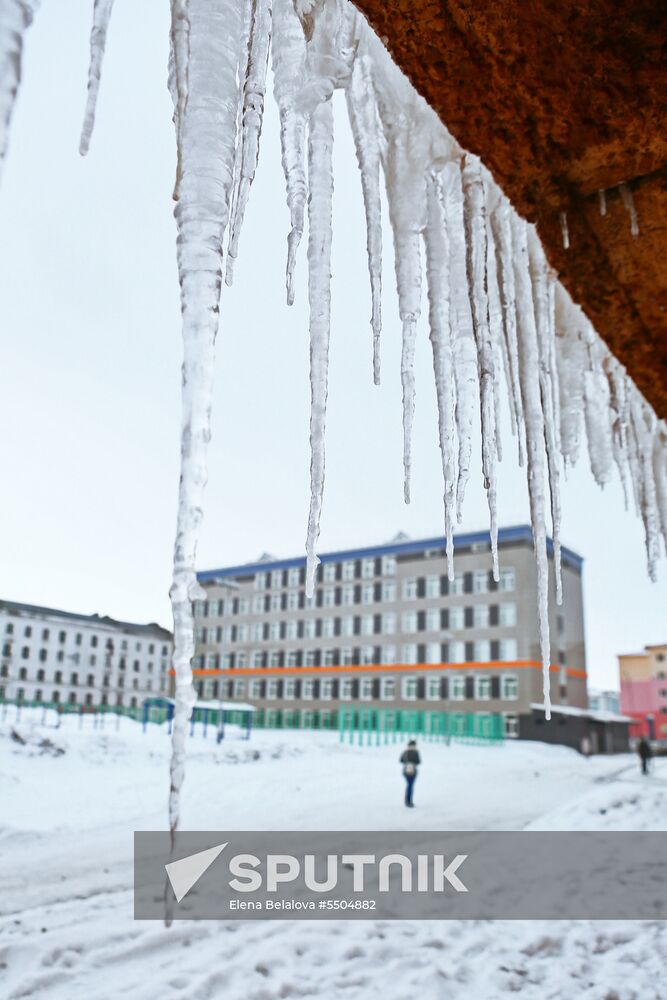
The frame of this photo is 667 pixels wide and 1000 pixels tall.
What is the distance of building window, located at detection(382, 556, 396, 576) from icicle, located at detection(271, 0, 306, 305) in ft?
156

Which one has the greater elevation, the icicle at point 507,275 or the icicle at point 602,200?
the icicle at point 507,275

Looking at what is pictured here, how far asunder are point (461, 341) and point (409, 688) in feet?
148

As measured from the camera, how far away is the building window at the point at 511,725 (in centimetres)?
4000

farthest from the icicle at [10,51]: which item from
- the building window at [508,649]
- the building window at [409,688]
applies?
the building window at [409,688]

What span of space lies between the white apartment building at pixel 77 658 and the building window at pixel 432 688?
3567 centimetres

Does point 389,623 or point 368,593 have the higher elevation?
point 368,593

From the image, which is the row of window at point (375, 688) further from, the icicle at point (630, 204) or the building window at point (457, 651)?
the icicle at point (630, 204)

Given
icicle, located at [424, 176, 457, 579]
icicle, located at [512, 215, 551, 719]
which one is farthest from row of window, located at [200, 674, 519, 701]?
icicle, located at [424, 176, 457, 579]

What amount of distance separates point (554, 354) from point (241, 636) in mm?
53929

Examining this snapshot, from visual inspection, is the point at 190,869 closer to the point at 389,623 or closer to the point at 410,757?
the point at 410,757

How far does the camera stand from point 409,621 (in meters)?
47.2

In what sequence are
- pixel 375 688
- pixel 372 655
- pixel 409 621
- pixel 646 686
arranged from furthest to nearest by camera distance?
1. pixel 646 686
2. pixel 372 655
3. pixel 375 688
4. pixel 409 621

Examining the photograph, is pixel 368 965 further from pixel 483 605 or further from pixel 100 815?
pixel 483 605

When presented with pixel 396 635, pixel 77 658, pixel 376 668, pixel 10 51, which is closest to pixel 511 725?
pixel 396 635
